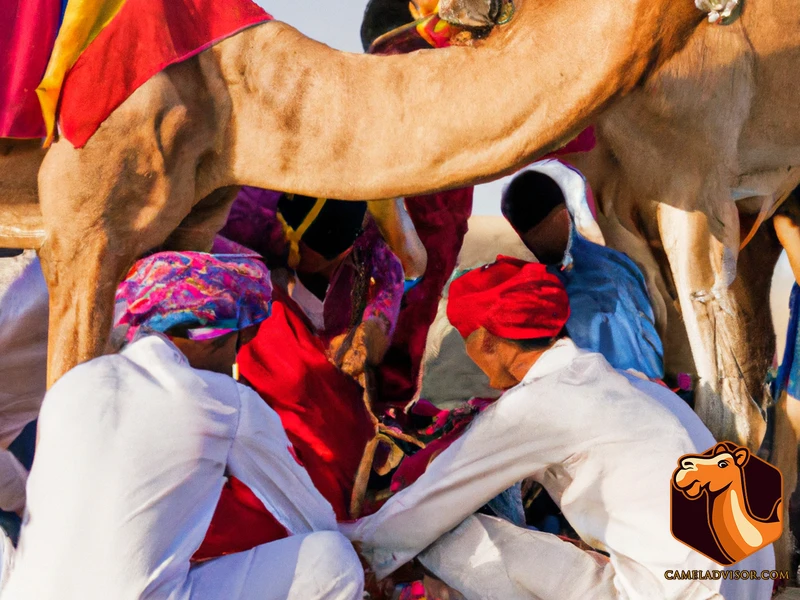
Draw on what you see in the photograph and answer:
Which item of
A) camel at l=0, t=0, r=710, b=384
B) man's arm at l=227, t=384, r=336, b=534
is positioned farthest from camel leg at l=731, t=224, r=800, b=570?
man's arm at l=227, t=384, r=336, b=534

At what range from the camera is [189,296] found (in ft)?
7.26

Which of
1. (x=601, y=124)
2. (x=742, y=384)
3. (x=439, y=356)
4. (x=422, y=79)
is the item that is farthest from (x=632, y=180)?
(x=439, y=356)

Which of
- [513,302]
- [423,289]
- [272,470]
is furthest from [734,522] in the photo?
[423,289]

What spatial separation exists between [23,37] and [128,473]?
1.12 m

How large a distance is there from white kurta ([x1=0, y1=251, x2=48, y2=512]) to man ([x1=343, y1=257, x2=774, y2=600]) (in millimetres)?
1283

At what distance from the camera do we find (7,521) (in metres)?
3.32

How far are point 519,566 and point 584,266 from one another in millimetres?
1381

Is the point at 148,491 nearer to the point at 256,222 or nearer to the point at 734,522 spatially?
the point at 734,522

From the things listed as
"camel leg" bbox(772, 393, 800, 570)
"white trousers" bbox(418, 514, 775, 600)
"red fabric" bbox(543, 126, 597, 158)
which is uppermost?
"red fabric" bbox(543, 126, 597, 158)

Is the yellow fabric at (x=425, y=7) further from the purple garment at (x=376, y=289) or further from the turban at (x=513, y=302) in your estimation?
the turban at (x=513, y=302)

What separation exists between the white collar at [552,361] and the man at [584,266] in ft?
2.66

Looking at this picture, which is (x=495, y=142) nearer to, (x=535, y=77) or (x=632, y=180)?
(x=535, y=77)

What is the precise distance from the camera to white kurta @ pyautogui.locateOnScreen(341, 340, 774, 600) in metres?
2.33

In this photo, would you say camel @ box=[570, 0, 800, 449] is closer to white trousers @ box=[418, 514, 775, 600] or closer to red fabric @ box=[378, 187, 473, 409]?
white trousers @ box=[418, 514, 775, 600]
